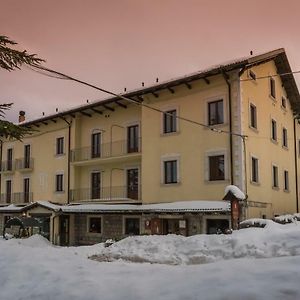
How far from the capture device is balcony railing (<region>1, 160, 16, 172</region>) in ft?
120

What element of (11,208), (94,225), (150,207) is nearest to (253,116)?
(150,207)

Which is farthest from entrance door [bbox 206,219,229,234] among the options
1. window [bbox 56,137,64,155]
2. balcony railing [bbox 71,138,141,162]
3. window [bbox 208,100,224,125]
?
window [bbox 56,137,64,155]

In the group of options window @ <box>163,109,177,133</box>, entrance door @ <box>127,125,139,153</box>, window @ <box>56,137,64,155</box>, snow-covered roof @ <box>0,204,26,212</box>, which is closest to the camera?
window @ <box>163,109,177,133</box>

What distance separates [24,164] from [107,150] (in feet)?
32.9

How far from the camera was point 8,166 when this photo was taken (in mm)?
37031

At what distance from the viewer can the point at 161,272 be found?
695 cm

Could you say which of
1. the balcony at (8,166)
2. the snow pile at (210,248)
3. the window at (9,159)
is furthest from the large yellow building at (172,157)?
the snow pile at (210,248)

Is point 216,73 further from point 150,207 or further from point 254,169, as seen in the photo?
point 150,207

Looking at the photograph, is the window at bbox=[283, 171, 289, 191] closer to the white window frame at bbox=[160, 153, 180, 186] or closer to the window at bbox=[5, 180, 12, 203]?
the white window frame at bbox=[160, 153, 180, 186]

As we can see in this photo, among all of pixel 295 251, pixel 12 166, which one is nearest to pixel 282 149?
pixel 295 251

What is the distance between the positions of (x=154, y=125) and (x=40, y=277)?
19092 mm

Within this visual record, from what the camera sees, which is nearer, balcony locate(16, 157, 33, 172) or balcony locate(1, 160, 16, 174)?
balcony locate(16, 157, 33, 172)

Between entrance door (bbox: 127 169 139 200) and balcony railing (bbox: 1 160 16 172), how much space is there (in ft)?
42.5

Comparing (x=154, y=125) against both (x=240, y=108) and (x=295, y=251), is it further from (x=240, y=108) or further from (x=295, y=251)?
(x=295, y=251)
